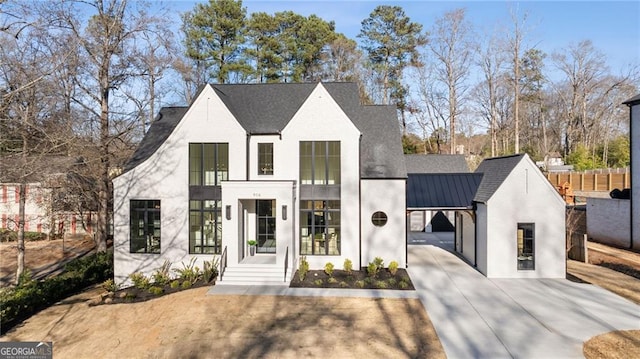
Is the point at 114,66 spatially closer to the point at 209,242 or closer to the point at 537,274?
the point at 209,242

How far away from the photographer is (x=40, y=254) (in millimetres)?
23234

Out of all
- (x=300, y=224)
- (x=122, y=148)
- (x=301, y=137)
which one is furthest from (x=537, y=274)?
(x=122, y=148)

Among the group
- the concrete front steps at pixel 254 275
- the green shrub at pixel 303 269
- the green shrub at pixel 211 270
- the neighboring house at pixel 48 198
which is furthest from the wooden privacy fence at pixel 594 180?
the neighboring house at pixel 48 198

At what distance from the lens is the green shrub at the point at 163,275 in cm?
1504

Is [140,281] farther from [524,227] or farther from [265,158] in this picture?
[524,227]

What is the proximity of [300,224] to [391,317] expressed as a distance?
636 cm

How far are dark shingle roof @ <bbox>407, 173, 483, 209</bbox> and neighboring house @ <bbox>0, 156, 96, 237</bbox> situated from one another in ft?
49.7

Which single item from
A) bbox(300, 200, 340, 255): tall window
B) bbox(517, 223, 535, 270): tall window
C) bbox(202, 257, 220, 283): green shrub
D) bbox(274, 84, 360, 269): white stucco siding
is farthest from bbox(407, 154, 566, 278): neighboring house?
bbox(202, 257, 220, 283): green shrub

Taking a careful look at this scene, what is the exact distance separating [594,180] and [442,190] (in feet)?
81.5

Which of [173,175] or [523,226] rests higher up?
[173,175]

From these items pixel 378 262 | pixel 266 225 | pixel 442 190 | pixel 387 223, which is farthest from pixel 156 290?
pixel 442 190

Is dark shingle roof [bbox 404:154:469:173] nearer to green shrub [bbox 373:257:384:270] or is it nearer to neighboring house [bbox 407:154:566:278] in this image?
neighboring house [bbox 407:154:566:278]

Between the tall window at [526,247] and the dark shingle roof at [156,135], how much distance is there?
53.3 ft

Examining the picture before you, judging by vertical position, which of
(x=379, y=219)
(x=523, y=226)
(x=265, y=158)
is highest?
(x=265, y=158)
